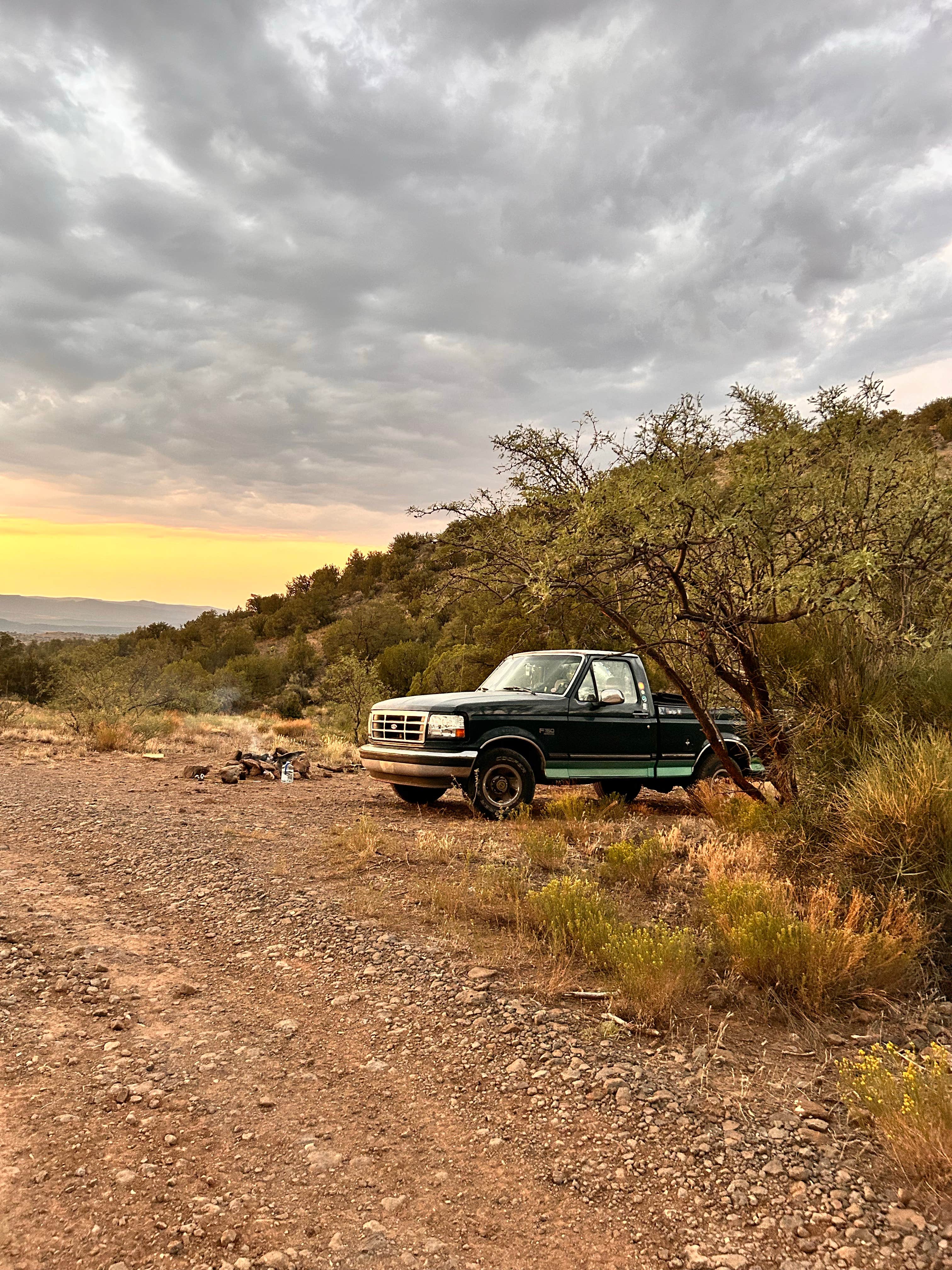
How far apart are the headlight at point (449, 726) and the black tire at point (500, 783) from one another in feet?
1.30

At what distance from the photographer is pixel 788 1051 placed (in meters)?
3.82

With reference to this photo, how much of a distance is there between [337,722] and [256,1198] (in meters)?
21.0

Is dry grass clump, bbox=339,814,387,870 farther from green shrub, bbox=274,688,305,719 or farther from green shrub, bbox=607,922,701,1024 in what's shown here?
green shrub, bbox=274,688,305,719

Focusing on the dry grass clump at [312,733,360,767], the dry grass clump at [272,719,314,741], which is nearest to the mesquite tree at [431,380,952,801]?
the dry grass clump at [312,733,360,767]

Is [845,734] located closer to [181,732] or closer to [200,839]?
[200,839]

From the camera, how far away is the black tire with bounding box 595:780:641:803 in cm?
1025

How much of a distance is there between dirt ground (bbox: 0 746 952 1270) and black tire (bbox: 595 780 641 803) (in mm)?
5024

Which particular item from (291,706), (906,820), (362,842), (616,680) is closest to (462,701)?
(616,680)

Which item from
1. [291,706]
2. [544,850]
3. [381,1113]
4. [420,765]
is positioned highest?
[420,765]

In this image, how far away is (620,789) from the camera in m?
10.6

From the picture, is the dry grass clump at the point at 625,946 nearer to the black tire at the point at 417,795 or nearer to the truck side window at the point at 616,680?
the truck side window at the point at 616,680

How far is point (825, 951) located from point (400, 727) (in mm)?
6060

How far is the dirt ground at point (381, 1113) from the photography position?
2496 millimetres

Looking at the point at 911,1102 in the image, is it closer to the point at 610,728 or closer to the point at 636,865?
the point at 636,865
